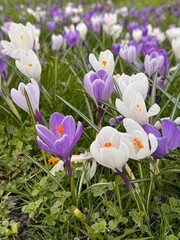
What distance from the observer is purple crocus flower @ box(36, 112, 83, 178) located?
1.29m

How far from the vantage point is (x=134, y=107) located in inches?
53.1

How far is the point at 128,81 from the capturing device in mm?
1496

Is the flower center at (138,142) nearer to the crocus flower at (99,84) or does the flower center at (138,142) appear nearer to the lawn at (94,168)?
the lawn at (94,168)

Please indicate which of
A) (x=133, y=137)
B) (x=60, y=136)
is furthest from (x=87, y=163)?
(x=133, y=137)

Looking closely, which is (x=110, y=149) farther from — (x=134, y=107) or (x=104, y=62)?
(x=104, y=62)

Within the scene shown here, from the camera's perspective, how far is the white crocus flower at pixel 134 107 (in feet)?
4.41

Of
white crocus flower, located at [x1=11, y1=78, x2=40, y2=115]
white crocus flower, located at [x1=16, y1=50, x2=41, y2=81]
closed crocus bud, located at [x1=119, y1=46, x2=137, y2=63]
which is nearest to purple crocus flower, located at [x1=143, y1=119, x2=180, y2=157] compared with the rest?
white crocus flower, located at [x1=11, y1=78, x2=40, y2=115]

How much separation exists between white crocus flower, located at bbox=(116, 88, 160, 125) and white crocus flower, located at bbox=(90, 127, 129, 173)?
0.15m

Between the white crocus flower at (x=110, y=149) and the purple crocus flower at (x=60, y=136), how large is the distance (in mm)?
101

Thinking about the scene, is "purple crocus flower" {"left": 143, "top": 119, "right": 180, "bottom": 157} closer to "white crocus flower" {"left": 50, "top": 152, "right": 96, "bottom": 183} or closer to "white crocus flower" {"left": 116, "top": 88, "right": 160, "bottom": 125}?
"white crocus flower" {"left": 116, "top": 88, "right": 160, "bottom": 125}

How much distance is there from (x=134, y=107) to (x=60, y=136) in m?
0.26

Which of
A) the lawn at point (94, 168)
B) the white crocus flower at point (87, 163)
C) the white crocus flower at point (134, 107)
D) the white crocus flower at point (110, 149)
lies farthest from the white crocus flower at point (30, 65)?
the white crocus flower at point (110, 149)

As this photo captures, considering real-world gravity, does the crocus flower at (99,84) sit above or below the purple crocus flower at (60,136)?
above

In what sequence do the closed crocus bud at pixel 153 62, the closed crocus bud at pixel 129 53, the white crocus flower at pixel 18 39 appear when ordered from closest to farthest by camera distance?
the closed crocus bud at pixel 153 62, the white crocus flower at pixel 18 39, the closed crocus bud at pixel 129 53
